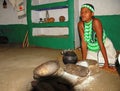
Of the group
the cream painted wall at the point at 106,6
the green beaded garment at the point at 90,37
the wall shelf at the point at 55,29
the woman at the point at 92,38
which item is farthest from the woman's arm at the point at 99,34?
the wall shelf at the point at 55,29

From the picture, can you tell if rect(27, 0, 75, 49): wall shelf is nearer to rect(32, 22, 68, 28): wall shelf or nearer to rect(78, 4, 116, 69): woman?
rect(32, 22, 68, 28): wall shelf

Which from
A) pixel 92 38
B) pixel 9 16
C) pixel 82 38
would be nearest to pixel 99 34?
pixel 92 38

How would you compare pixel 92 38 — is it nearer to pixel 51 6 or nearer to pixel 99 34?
pixel 99 34

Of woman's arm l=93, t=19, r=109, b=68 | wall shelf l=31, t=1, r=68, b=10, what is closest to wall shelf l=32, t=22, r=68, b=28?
wall shelf l=31, t=1, r=68, b=10

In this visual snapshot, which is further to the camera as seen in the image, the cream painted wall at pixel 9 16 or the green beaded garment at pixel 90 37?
the cream painted wall at pixel 9 16

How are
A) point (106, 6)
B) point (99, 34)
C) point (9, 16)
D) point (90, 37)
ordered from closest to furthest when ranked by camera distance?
point (99, 34)
point (90, 37)
point (106, 6)
point (9, 16)

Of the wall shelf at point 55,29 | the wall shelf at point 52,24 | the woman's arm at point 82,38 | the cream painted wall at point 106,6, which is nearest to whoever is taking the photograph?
the woman's arm at point 82,38

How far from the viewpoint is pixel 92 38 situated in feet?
10.6

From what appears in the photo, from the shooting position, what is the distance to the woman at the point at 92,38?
2.98 m

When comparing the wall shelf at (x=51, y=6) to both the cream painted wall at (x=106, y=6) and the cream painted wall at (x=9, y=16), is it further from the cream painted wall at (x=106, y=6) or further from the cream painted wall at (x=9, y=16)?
the cream painted wall at (x=9, y=16)

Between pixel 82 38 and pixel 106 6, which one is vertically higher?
pixel 106 6

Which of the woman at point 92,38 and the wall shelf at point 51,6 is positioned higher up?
the wall shelf at point 51,6

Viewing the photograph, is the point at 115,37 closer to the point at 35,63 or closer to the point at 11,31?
the point at 35,63

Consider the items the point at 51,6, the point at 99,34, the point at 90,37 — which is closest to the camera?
the point at 99,34
